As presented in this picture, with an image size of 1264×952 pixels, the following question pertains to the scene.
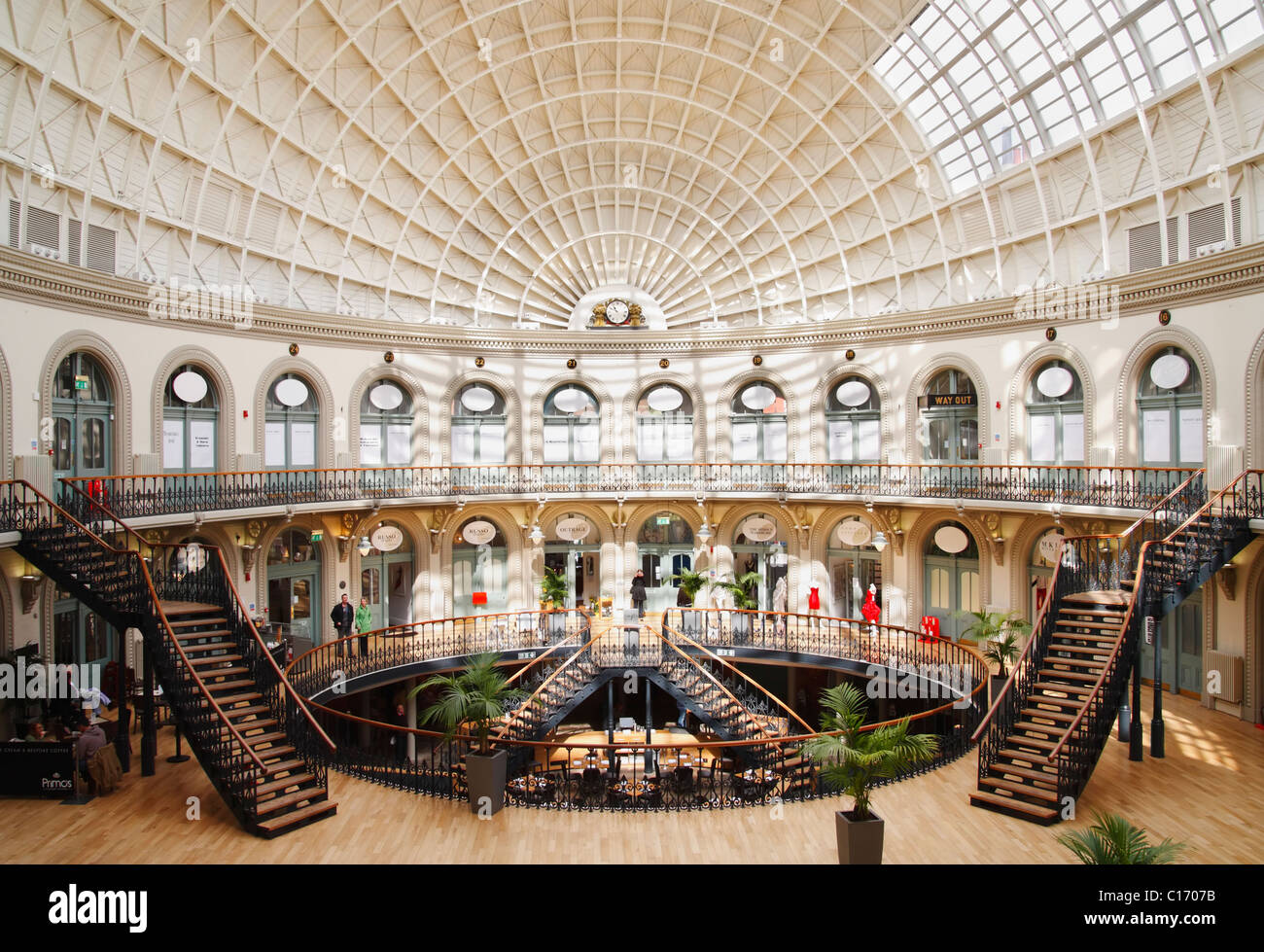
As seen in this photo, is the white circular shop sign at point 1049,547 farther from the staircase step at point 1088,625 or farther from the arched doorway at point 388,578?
the arched doorway at point 388,578

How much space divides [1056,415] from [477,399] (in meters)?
19.6

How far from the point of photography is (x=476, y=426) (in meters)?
28.9

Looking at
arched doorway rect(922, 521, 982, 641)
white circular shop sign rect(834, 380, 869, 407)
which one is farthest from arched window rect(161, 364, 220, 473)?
arched doorway rect(922, 521, 982, 641)

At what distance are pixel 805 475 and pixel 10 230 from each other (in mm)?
23183

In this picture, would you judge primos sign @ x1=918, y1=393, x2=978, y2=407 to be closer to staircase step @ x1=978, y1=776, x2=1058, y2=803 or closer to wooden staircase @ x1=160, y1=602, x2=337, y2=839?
staircase step @ x1=978, y1=776, x2=1058, y2=803

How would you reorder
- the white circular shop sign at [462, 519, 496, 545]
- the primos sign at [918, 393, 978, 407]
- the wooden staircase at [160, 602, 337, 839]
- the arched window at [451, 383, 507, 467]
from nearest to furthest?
the wooden staircase at [160, 602, 337, 839], the primos sign at [918, 393, 978, 407], the white circular shop sign at [462, 519, 496, 545], the arched window at [451, 383, 507, 467]

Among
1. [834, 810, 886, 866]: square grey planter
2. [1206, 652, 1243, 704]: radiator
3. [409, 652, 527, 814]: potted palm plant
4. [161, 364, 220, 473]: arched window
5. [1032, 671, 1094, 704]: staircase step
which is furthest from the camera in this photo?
[161, 364, 220, 473]: arched window

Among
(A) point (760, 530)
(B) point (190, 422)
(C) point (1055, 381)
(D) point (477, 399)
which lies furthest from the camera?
(D) point (477, 399)

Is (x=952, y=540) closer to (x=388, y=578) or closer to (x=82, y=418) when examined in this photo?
(x=388, y=578)

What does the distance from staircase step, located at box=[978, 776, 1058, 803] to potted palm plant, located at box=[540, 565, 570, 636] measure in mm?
14258

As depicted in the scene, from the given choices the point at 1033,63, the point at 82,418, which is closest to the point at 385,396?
the point at 82,418

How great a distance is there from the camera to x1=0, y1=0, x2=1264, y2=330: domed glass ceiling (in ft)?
58.4

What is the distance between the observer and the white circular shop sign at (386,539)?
25450mm

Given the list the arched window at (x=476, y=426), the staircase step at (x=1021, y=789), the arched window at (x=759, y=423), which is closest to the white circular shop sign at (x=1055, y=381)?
the arched window at (x=759, y=423)
